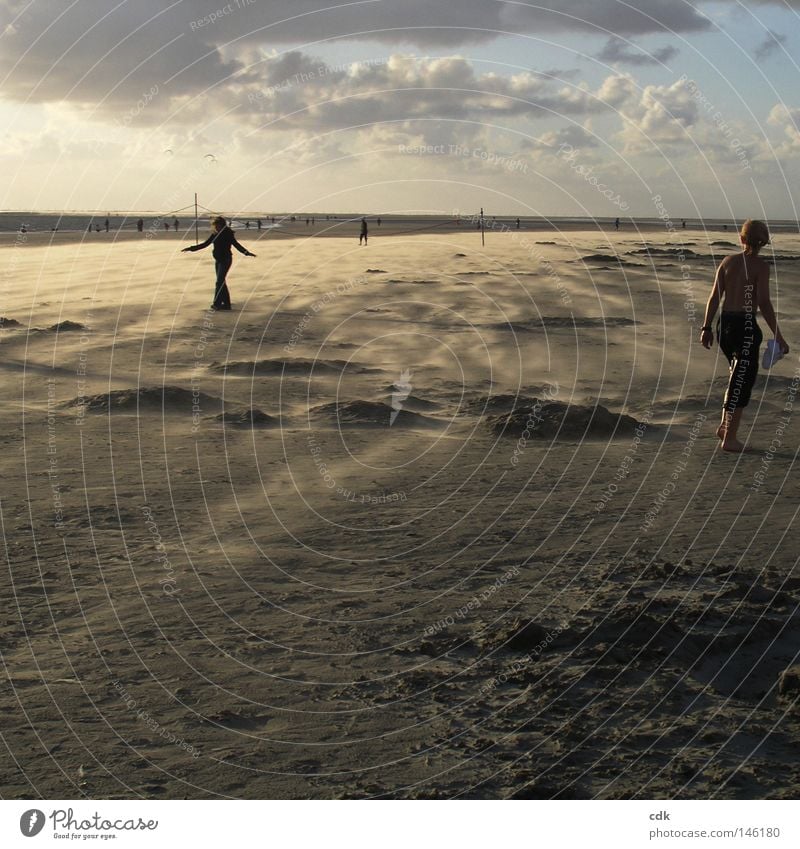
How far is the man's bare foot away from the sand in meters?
0.14

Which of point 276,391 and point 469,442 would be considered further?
point 276,391

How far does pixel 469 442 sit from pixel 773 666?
16.9ft

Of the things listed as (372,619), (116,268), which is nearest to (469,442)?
(372,619)

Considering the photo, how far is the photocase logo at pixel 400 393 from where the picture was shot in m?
11.6

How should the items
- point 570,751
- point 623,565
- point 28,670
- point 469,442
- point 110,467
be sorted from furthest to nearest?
point 469,442 < point 110,467 < point 623,565 < point 28,670 < point 570,751

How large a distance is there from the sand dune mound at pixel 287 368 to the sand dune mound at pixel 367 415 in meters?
2.38

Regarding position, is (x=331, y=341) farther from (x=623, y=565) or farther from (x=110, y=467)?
(x=623, y=565)

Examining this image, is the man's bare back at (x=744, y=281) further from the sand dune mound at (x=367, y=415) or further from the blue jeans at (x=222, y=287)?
the blue jeans at (x=222, y=287)

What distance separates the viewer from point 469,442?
34.0 feet

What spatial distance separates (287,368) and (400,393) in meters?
2.13

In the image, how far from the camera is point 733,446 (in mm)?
10062
